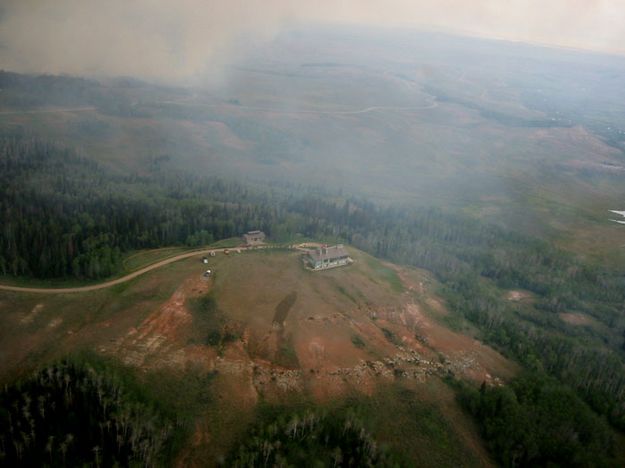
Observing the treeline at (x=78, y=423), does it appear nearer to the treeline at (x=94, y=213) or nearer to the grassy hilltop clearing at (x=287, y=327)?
the grassy hilltop clearing at (x=287, y=327)

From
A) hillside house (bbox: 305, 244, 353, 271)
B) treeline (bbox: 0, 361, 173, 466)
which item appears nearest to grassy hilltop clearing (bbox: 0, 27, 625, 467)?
treeline (bbox: 0, 361, 173, 466)

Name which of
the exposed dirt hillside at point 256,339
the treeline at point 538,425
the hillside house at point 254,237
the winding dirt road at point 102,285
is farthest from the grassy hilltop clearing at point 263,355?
the hillside house at point 254,237

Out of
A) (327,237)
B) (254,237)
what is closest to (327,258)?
(254,237)

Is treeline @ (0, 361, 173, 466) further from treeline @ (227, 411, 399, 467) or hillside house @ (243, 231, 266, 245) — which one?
hillside house @ (243, 231, 266, 245)

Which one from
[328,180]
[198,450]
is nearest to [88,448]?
[198,450]

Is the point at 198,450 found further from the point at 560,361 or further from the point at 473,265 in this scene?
the point at 473,265

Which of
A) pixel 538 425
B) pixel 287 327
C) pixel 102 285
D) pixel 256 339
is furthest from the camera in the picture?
pixel 102 285

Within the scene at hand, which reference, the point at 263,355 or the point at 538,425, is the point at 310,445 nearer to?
the point at 263,355
